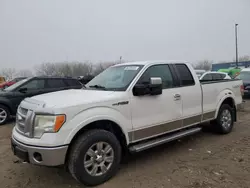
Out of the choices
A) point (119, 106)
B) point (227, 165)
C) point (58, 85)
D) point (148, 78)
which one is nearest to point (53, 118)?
point (119, 106)

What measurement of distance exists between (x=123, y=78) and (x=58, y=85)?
5.20m

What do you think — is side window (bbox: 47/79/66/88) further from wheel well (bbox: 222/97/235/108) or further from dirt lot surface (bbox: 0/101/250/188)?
wheel well (bbox: 222/97/235/108)

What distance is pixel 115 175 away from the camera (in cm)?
378

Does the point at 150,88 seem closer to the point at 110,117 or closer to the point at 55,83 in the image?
the point at 110,117

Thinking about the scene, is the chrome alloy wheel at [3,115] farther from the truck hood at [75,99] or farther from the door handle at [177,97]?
the door handle at [177,97]

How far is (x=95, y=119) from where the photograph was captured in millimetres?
3441

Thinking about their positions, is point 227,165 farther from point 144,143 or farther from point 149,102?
point 149,102

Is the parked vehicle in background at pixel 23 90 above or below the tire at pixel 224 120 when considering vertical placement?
above

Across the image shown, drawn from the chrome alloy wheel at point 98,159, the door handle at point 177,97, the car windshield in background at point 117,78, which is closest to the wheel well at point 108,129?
the chrome alloy wheel at point 98,159

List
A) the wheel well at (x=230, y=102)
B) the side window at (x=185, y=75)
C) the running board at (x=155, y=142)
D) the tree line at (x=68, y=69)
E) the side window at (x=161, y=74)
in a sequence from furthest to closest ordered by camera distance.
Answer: the tree line at (x=68, y=69)
the wheel well at (x=230, y=102)
the side window at (x=185, y=75)
the side window at (x=161, y=74)
the running board at (x=155, y=142)

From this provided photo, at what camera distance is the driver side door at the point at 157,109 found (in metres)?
3.97

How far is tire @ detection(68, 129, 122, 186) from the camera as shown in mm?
3252

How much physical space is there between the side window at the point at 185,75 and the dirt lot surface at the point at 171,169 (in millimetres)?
1434

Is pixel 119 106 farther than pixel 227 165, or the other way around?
pixel 227 165
